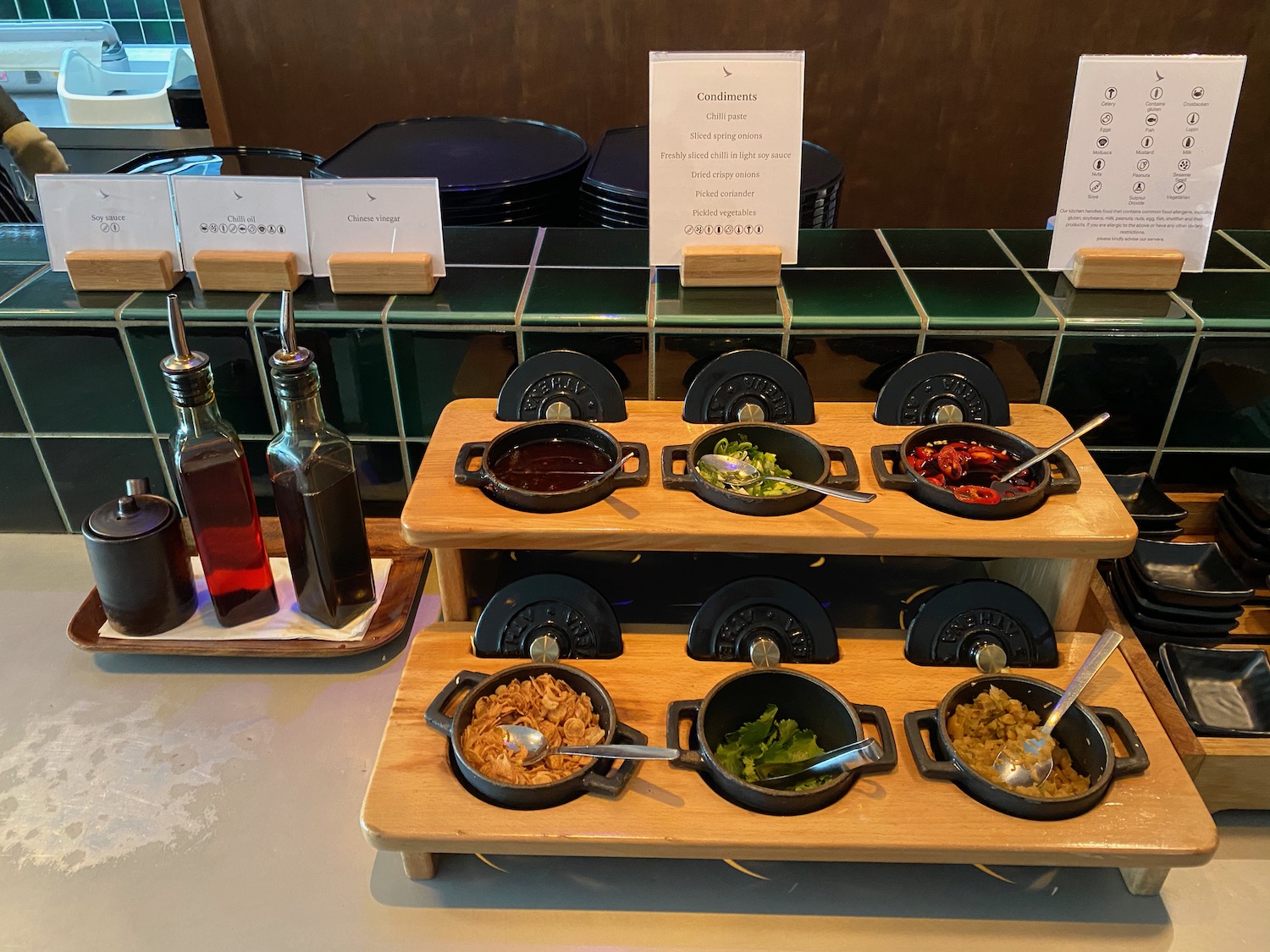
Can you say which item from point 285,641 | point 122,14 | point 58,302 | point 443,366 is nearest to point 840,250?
point 443,366

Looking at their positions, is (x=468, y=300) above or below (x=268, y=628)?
above

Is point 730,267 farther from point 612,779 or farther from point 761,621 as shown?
point 612,779

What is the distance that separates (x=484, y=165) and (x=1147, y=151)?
90cm

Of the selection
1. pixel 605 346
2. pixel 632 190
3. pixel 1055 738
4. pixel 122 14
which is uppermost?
pixel 122 14

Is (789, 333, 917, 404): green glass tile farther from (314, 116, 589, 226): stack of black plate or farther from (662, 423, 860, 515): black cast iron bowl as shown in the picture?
(314, 116, 589, 226): stack of black plate

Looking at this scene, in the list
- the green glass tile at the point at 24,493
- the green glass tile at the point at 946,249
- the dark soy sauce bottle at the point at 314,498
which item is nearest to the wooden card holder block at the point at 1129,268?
the green glass tile at the point at 946,249

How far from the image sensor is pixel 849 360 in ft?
3.84

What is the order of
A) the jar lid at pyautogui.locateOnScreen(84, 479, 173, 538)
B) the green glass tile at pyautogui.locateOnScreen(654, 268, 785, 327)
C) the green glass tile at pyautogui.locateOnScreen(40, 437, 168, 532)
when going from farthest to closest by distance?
the green glass tile at pyautogui.locateOnScreen(40, 437, 168, 532)
the green glass tile at pyautogui.locateOnScreen(654, 268, 785, 327)
the jar lid at pyautogui.locateOnScreen(84, 479, 173, 538)

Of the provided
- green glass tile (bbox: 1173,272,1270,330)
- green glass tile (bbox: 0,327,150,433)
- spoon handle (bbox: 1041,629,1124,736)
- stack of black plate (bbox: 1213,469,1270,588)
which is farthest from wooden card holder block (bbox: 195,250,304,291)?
stack of black plate (bbox: 1213,469,1270,588)

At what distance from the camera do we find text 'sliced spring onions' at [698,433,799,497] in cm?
98

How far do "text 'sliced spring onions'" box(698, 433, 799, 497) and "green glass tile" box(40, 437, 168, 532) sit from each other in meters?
0.78

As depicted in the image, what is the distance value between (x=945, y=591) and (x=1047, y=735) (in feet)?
0.57

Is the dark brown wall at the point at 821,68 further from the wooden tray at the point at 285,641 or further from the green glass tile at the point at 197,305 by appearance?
the wooden tray at the point at 285,641

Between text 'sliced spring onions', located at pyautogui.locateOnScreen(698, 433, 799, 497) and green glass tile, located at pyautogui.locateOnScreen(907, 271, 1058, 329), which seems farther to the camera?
green glass tile, located at pyautogui.locateOnScreen(907, 271, 1058, 329)
